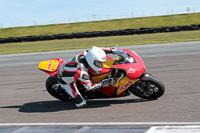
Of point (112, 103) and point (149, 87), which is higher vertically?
point (149, 87)

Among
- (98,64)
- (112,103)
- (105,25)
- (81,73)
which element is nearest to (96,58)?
(98,64)

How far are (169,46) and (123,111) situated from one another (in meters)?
9.92

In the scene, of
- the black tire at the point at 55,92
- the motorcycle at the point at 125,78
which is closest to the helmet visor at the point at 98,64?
the motorcycle at the point at 125,78

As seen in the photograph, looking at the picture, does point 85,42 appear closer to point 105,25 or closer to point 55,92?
point 105,25

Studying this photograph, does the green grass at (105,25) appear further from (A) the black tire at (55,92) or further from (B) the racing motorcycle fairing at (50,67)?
(B) the racing motorcycle fairing at (50,67)

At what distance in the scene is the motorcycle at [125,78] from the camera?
5.72 metres

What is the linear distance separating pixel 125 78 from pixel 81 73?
34.6 inches

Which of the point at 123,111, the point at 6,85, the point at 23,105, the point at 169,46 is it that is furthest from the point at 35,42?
the point at 123,111

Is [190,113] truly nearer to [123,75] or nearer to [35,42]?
[123,75]

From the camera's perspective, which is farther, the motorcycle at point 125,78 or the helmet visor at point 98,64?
the motorcycle at point 125,78

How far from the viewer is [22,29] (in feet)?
116

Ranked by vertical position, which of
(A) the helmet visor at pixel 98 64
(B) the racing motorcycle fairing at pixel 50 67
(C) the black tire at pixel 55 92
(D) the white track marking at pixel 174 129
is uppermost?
(A) the helmet visor at pixel 98 64

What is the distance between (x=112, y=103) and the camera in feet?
20.3

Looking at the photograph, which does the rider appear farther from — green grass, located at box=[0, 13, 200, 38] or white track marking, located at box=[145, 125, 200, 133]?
green grass, located at box=[0, 13, 200, 38]
